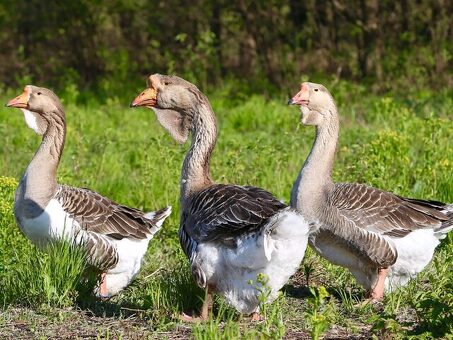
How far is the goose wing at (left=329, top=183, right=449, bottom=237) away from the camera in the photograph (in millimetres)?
6941

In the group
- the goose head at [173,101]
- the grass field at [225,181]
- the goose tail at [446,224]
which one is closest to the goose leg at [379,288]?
the grass field at [225,181]

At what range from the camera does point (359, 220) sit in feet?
22.7

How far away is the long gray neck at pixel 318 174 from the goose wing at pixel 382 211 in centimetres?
12

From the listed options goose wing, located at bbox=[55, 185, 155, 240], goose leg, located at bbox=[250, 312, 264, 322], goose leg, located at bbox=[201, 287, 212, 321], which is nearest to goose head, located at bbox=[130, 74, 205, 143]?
goose wing, located at bbox=[55, 185, 155, 240]

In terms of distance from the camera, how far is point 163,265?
800cm

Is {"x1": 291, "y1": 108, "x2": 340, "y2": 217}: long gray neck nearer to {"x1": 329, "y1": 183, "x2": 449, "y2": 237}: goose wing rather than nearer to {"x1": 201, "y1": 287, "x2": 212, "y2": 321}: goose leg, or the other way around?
{"x1": 329, "y1": 183, "x2": 449, "y2": 237}: goose wing

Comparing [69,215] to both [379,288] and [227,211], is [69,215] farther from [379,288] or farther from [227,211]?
[379,288]

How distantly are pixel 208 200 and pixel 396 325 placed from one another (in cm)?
168

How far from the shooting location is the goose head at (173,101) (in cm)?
692

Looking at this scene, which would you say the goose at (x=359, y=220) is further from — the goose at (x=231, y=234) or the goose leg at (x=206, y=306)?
the goose leg at (x=206, y=306)

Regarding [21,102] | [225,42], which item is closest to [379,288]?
[21,102]

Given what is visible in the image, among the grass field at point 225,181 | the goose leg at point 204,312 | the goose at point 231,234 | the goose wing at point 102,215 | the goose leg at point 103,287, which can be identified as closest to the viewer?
the goose at point 231,234

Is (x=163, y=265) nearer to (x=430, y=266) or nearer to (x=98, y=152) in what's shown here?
(x=430, y=266)

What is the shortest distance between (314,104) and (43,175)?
87.9 inches
